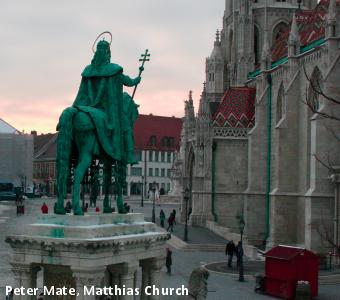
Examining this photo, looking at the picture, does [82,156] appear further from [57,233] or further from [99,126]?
[57,233]

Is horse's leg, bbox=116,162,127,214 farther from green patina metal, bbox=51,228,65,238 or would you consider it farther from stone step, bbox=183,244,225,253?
stone step, bbox=183,244,225,253

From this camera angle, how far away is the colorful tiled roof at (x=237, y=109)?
1657 inches

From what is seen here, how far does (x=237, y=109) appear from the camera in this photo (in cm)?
4278

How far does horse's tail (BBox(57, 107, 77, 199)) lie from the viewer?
10.2m

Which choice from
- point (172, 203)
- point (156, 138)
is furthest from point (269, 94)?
point (156, 138)

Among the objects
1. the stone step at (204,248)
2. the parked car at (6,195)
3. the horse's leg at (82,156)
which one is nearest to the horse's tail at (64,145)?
the horse's leg at (82,156)

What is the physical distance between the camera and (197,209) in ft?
139

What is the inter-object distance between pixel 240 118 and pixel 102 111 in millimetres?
→ 32144

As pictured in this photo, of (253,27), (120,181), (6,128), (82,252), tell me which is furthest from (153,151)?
(82,252)

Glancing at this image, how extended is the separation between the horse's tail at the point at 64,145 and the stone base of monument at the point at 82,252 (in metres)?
0.56

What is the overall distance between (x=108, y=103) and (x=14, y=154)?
72772 mm

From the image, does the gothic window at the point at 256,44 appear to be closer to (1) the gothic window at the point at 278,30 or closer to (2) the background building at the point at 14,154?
(1) the gothic window at the point at 278,30

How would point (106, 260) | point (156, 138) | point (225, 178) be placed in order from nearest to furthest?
1. point (106, 260)
2. point (225, 178)
3. point (156, 138)

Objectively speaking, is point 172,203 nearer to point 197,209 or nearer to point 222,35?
point 222,35
